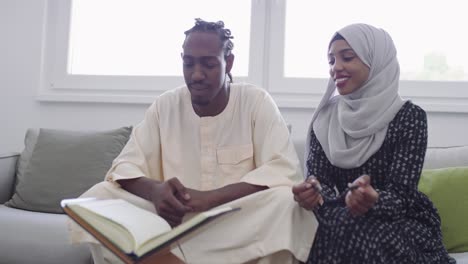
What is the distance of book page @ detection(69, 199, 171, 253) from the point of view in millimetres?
1059

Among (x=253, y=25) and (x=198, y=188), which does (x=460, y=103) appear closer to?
(x=253, y=25)

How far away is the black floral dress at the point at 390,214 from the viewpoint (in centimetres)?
138

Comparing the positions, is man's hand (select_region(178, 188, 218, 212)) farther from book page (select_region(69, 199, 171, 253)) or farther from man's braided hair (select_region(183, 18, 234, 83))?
man's braided hair (select_region(183, 18, 234, 83))

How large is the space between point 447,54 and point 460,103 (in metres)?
0.30

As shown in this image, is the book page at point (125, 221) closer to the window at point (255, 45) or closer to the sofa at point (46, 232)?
the sofa at point (46, 232)

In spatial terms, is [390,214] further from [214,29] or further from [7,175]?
[7,175]

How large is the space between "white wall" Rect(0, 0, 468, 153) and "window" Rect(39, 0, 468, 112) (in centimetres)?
6

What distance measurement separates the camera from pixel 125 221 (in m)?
1.11

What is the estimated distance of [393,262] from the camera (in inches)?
54.1

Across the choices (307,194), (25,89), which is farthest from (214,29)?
(25,89)

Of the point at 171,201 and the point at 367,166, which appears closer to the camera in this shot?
the point at 171,201

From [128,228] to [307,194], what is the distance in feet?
1.74

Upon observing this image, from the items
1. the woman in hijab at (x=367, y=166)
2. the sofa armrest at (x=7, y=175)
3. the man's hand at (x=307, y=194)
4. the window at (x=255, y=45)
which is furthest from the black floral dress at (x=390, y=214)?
the sofa armrest at (x=7, y=175)

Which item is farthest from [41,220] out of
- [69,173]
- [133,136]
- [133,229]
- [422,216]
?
[422,216]
